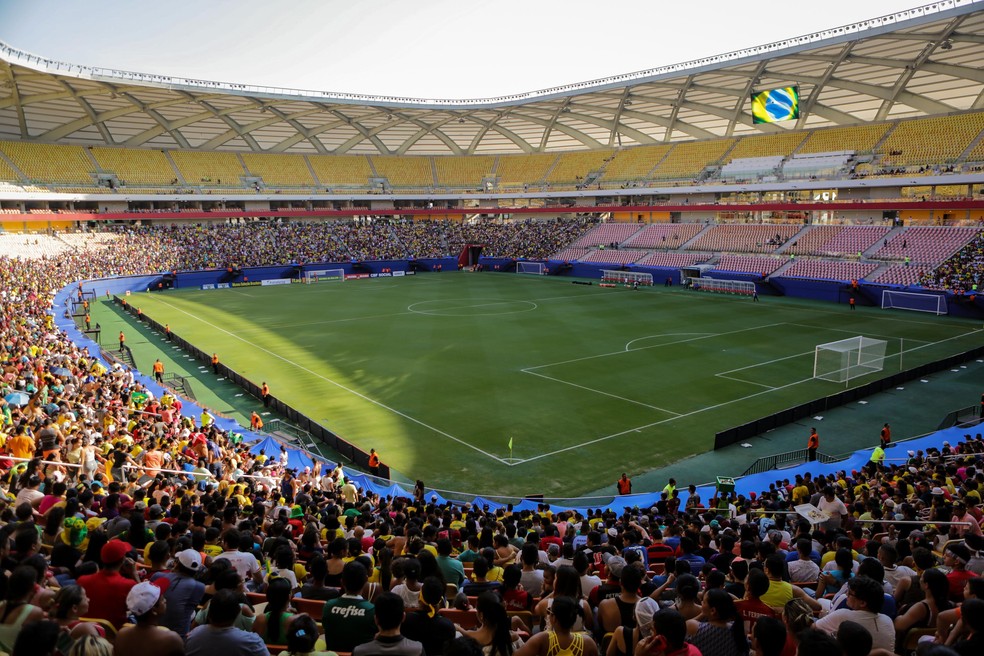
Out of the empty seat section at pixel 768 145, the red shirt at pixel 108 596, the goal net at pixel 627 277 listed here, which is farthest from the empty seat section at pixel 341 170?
the red shirt at pixel 108 596

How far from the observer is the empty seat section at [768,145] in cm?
6819

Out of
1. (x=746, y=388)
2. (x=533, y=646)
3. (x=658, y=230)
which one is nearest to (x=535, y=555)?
(x=533, y=646)

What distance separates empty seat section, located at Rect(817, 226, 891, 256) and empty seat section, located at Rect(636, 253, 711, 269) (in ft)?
36.9

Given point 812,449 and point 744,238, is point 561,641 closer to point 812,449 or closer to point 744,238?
point 812,449

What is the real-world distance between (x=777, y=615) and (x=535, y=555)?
252 centimetres

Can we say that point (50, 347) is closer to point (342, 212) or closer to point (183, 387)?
point (183, 387)

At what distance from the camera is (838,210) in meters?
61.3

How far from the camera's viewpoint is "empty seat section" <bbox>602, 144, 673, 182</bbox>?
80.1 metres

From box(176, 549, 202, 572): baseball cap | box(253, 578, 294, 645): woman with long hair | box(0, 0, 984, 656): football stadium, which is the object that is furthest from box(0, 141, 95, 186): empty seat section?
box(253, 578, 294, 645): woman with long hair

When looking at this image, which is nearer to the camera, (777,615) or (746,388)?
(777,615)

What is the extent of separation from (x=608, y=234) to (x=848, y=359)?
165 feet

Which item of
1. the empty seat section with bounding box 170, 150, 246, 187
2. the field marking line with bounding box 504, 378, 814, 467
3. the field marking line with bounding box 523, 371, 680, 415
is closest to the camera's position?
the field marking line with bounding box 504, 378, 814, 467

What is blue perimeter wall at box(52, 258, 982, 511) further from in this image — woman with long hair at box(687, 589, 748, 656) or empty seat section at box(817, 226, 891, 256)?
woman with long hair at box(687, 589, 748, 656)

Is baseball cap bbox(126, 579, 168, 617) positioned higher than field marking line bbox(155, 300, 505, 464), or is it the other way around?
baseball cap bbox(126, 579, 168, 617)
